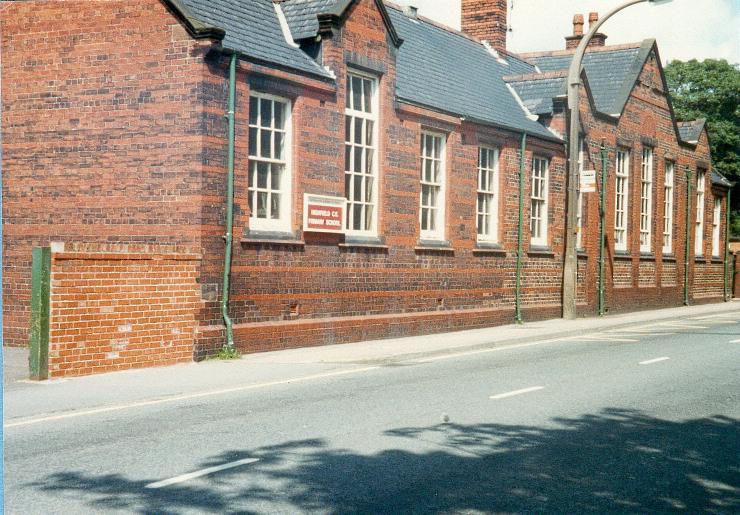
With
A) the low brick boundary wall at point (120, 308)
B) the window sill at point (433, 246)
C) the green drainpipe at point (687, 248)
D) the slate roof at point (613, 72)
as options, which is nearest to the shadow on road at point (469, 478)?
the low brick boundary wall at point (120, 308)

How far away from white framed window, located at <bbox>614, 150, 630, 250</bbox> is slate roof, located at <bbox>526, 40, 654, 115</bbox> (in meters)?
1.57

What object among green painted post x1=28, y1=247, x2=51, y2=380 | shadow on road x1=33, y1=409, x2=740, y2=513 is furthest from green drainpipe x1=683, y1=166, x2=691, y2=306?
green painted post x1=28, y1=247, x2=51, y2=380

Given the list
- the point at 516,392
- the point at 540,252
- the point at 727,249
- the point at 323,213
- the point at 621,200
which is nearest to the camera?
the point at 516,392

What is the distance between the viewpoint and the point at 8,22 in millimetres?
15844

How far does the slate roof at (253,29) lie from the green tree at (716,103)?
41.3 meters

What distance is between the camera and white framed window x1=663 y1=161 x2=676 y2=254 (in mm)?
32219

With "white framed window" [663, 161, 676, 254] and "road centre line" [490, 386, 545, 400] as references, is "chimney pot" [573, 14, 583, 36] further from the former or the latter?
"road centre line" [490, 386, 545, 400]

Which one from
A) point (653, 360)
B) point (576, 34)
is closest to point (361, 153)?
point (653, 360)

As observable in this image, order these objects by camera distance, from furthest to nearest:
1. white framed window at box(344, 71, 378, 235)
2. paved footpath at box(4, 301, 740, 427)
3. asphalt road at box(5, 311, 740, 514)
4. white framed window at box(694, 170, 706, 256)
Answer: white framed window at box(694, 170, 706, 256) < white framed window at box(344, 71, 378, 235) < paved footpath at box(4, 301, 740, 427) < asphalt road at box(5, 311, 740, 514)

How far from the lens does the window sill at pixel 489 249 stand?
2127cm

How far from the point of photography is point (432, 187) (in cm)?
1998

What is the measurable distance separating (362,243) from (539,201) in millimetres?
8254

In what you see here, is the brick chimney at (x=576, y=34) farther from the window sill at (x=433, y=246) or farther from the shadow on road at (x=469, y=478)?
the shadow on road at (x=469, y=478)

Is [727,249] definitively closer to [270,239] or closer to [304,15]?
[304,15]
